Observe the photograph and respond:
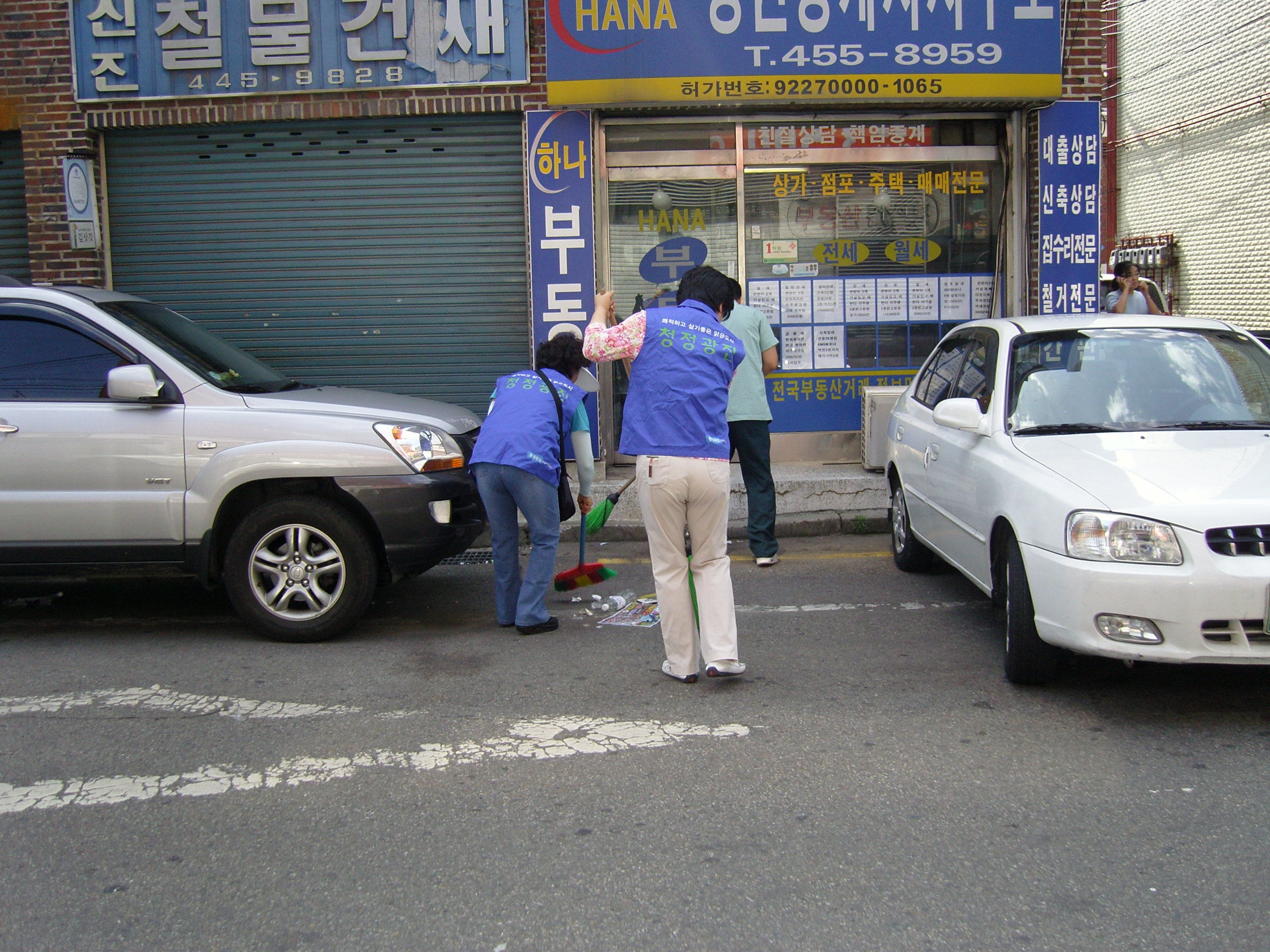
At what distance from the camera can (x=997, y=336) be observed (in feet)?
18.9

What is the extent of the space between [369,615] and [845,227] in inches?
231

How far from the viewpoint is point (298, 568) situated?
5.61 metres

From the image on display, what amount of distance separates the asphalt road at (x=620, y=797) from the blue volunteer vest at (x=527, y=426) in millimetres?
921

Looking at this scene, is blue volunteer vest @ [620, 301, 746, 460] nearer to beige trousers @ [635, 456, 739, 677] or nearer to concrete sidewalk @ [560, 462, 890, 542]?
beige trousers @ [635, 456, 739, 677]

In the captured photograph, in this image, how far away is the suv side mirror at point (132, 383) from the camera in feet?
17.8

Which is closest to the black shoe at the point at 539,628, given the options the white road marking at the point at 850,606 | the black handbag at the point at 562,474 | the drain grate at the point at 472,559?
the black handbag at the point at 562,474

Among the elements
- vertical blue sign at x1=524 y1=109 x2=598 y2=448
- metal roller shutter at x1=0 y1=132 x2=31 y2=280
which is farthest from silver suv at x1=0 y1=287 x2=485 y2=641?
metal roller shutter at x1=0 y1=132 x2=31 y2=280

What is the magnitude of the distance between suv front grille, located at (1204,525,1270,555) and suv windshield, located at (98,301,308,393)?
15.1 ft

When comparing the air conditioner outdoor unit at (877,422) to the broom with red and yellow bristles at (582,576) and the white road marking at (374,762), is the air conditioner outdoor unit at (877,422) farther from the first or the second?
the white road marking at (374,762)

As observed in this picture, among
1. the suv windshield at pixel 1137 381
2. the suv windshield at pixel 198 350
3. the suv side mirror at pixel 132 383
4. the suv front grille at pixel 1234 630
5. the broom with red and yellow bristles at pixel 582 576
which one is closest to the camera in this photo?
the suv front grille at pixel 1234 630

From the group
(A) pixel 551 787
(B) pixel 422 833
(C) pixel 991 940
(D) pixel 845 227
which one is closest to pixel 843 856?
(C) pixel 991 940

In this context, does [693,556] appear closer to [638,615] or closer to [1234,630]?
[638,615]

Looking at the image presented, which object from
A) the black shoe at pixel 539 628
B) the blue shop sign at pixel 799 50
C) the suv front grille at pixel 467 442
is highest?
the blue shop sign at pixel 799 50

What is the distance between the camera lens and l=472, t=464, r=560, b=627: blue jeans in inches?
219
